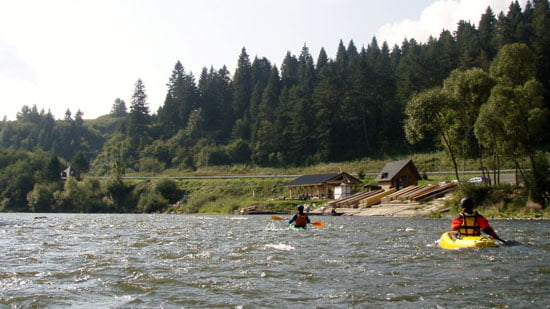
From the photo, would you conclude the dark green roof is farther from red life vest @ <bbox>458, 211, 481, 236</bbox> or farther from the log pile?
red life vest @ <bbox>458, 211, 481, 236</bbox>

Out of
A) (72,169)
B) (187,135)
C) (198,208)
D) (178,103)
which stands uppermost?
(178,103)

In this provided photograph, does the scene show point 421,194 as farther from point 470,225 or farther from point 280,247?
point 280,247

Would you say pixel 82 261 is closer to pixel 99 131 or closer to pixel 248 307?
pixel 248 307

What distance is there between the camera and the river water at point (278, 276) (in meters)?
9.27

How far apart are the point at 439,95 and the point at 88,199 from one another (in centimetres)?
Answer: 6083

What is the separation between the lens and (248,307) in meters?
8.79

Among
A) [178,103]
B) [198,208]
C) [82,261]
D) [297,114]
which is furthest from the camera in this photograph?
[178,103]

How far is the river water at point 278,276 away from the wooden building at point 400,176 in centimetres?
3833

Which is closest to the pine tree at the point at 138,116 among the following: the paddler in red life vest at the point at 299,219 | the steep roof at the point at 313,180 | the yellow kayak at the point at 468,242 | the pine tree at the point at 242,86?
the pine tree at the point at 242,86

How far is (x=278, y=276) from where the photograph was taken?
39.0 feet

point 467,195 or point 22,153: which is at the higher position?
point 22,153

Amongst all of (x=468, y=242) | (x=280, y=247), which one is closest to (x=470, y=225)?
(x=468, y=242)

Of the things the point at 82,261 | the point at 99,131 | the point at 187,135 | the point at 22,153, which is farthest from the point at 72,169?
the point at 82,261

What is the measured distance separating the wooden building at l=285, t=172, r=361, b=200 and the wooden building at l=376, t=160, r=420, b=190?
13.7 feet
